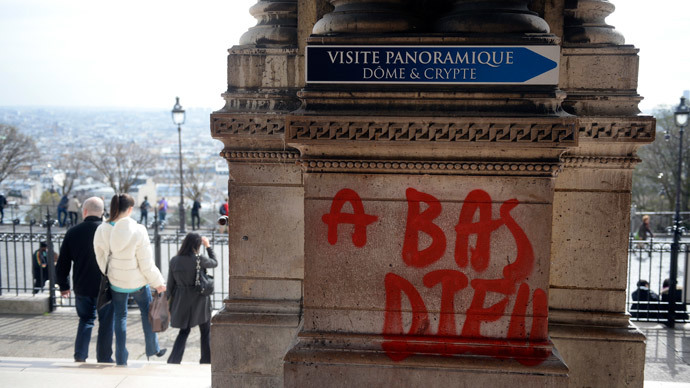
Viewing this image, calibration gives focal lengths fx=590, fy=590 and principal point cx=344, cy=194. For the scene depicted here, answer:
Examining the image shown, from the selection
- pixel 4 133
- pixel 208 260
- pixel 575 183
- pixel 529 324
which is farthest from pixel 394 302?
pixel 4 133

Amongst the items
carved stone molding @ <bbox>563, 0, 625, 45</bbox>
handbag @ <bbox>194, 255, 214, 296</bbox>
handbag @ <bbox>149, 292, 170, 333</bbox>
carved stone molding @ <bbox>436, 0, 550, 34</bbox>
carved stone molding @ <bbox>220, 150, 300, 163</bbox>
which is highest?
carved stone molding @ <bbox>563, 0, 625, 45</bbox>

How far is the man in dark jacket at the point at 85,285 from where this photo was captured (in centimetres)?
668

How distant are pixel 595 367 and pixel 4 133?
58.7 m

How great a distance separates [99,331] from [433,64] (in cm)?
510

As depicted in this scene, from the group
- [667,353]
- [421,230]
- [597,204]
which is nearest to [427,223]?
[421,230]

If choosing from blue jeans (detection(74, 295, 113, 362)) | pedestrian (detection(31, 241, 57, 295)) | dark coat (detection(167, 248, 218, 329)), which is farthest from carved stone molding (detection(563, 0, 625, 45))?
pedestrian (detection(31, 241, 57, 295))

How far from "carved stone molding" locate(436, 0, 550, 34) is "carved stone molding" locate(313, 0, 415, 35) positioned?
1.04 feet

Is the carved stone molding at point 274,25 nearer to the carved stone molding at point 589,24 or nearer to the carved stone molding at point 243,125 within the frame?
the carved stone molding at point 243,125

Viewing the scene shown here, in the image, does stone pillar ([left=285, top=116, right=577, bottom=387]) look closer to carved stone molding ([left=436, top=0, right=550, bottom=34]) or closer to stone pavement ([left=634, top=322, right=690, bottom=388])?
carved stone molding ([left=436, top=0, right=550, bottom=34])

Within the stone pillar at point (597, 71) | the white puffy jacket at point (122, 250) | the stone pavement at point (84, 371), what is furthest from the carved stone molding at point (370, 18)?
the white puffy jacket at point (122, 250)

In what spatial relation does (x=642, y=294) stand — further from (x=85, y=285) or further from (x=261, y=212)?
(x=85, y=285)

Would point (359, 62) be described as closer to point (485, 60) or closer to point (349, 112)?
point (349, 112)

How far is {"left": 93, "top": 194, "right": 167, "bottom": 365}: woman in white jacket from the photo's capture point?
6473 mm

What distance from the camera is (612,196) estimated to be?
4.74 metres
